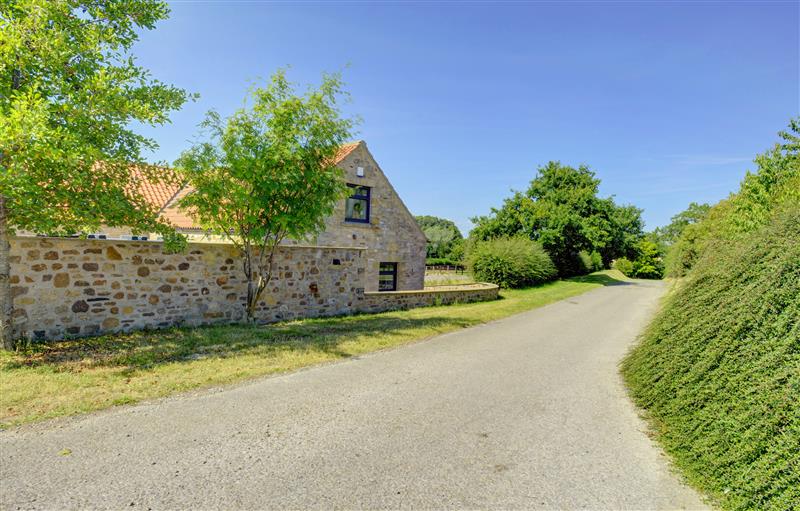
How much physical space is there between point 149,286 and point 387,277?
11.0 m

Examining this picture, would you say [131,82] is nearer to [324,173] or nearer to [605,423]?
[324,173]

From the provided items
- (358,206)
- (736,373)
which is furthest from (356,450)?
(358,206)

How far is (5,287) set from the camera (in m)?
6.96

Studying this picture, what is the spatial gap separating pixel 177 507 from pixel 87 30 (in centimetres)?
798

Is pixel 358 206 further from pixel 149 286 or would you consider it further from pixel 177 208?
pixel 149 286

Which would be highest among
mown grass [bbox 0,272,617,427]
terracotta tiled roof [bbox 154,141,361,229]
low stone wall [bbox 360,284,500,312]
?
terracotta tiled roof [bbox 154,141,361,229]

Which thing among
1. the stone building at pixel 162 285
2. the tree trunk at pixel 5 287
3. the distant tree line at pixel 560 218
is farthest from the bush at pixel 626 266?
the tree trunk at pixel 5 287

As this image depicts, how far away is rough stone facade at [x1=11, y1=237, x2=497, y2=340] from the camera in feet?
24.8

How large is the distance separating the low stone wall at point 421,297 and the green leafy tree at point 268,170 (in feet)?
14.1

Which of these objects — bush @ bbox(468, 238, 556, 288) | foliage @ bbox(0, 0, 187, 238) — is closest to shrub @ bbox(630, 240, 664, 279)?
bush @ bbox(468, 238, 556, 288)

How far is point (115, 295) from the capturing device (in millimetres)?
8500

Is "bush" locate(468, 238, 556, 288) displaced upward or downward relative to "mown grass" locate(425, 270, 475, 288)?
upward

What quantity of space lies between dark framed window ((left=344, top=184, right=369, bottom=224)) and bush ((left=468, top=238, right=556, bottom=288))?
357 inches

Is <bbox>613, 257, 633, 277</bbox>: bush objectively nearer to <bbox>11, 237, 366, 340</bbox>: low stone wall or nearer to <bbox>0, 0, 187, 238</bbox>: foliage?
<bbox>11, 237, 366, 340</bbox>: low stone wall
